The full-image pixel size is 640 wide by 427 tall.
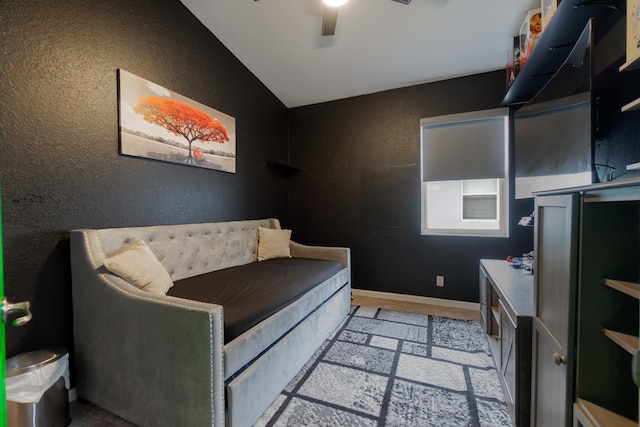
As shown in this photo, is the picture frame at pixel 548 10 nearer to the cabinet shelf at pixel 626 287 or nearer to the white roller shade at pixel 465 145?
the white roller shade at pixel 465 145

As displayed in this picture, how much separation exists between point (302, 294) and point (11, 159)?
1.86 m

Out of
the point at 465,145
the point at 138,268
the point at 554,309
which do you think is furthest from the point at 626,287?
the point at 465,145

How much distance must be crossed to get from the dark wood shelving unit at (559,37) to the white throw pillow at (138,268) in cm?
287

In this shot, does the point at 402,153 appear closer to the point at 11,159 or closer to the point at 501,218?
the point at 501,218

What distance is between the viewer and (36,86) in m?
1.44

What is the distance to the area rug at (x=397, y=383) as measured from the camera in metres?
1.39

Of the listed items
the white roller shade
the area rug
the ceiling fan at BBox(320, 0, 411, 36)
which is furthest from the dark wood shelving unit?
the area rug

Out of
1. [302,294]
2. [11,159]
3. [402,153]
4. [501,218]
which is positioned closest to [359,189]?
[402,153]

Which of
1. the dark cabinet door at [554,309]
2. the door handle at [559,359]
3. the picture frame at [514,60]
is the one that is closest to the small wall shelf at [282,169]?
the picture frame at [514,60]

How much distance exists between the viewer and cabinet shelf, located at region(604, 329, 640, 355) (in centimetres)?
67

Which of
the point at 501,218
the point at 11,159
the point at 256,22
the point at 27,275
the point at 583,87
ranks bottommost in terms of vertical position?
the point at 27,275

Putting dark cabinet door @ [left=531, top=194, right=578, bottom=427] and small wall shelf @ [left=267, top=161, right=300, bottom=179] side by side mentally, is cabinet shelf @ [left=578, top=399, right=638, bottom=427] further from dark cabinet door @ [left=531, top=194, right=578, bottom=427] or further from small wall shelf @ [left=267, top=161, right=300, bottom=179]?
small wall shelf @ [left=267, top=161, right=300, bottom=179]

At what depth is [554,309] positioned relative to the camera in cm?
96

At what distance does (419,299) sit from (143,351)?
2.87 metres
